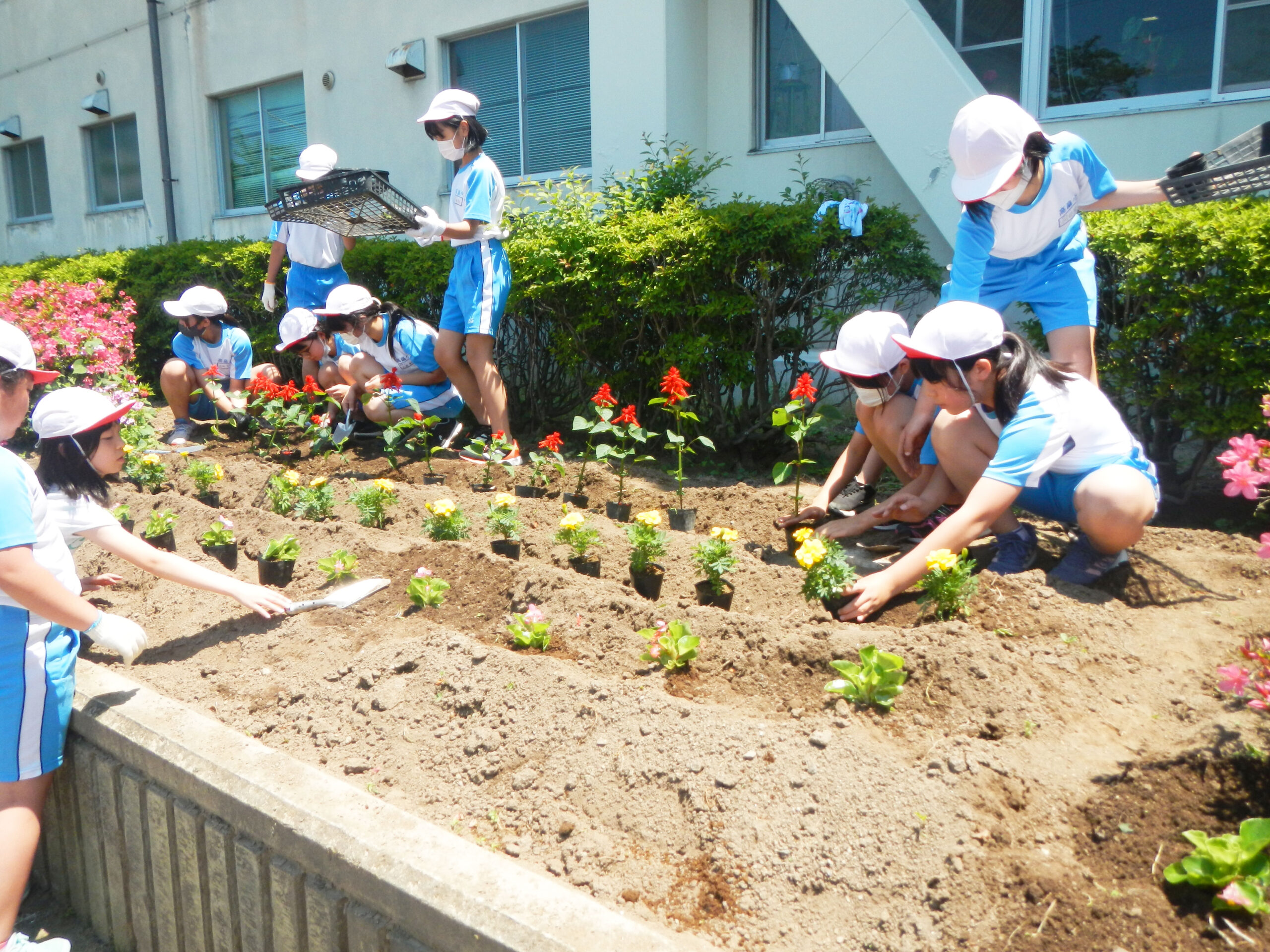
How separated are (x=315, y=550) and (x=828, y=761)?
253cm

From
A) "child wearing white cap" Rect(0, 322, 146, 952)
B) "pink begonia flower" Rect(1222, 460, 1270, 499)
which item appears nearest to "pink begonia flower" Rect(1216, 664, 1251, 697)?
"pink begonia flower" Rect(1222, 460, 1270, 499)

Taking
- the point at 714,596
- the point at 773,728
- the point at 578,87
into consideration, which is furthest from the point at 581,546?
the point at 578,87

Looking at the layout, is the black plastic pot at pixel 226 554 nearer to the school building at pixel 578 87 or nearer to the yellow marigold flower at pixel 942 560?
the yellow marigold flower at pixel 942 560

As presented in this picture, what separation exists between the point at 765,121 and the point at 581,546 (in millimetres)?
5295

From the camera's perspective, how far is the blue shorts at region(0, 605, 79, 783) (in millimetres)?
2484

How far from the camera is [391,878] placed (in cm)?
180

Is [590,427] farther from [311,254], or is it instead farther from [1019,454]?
[311,254]

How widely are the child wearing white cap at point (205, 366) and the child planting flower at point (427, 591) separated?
3.66 meters

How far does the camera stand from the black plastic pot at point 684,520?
13.8ft

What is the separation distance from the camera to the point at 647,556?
11.0 ft

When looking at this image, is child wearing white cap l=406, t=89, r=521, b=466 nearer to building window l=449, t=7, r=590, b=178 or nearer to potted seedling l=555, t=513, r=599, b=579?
potted seedling l=555, t=513, r=599, b=579

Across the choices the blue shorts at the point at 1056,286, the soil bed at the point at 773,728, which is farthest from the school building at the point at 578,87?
the soil bed at the point at 773,728

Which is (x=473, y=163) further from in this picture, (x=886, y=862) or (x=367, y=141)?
(x=367, y=141)

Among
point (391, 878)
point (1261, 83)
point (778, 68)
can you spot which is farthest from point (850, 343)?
point (778, 68)
